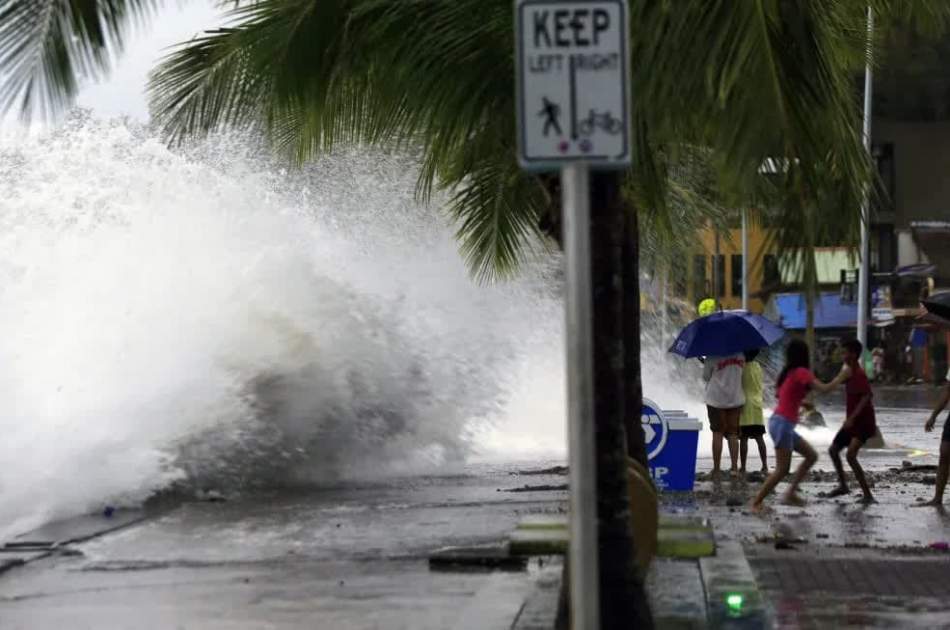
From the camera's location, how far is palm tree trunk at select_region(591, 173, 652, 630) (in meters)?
7.70

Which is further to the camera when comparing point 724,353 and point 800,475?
point 724,353

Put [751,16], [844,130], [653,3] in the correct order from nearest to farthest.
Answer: [751,16], [653,3], [844,130]

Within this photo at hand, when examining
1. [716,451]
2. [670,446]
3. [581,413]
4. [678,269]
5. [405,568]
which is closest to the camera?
[581,413]

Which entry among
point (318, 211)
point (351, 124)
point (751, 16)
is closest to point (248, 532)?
point (351, 124)

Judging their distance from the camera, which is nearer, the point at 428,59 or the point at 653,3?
the point at 653,3

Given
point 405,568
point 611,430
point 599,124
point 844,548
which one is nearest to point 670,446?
point 844,548

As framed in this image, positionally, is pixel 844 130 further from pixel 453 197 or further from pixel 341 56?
pixel 453 197

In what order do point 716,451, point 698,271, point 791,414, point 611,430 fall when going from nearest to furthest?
point 611,430, point 791,414, point 716,451, point 698,271

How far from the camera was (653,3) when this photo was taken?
7.25 metres

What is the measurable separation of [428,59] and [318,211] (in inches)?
497

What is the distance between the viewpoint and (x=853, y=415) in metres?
15.4

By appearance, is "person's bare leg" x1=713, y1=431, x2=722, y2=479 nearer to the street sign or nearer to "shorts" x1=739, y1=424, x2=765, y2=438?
"shorts" x1=739, y1=424, x2=765, y2=438

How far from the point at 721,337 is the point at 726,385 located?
563 mm

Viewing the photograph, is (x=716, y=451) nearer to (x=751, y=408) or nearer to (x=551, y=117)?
(x=751, y=408)
